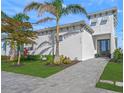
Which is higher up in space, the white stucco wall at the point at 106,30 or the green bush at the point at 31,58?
the white stucco wall at the point at 106,30


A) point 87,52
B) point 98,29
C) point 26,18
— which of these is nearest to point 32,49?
point 26,18

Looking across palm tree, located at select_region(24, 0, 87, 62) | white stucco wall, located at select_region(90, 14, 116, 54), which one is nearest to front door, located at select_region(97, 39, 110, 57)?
white stucco wall, located at select_region(90, 14, 116, 54)

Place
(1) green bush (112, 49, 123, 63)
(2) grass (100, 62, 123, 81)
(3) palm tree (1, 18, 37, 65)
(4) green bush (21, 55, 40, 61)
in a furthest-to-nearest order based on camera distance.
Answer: (4) green bush (21, 55, 40, 61), (1) green bush (112, 49, 123, 63), (3) palm tree (1, 18, 37, 65), (2) grass (100, 62, 123, 81)

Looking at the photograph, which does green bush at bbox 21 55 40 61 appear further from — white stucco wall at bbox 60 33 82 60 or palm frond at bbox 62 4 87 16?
palm frond at bbox 62 4 87 16

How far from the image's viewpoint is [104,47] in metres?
26.3

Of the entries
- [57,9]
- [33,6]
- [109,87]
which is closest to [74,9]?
[57,9]

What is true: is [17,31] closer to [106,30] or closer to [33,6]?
[33,6]

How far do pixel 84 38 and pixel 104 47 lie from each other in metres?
6.78

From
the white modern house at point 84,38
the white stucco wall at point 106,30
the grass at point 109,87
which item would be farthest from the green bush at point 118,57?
the grass at point 109,87

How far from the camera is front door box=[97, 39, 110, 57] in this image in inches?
1017

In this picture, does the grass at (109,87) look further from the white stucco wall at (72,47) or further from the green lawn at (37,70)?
the white stucco wall at (72,47)

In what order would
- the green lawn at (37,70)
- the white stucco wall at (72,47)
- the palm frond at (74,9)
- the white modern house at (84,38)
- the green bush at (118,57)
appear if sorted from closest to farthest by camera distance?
1. the green lawn at (37,70)
2. the palm frond at (74,9)
3. the green bush at (118,57)
4. the white stucco wall at (72,47)
5. the white modern house at (84,38)

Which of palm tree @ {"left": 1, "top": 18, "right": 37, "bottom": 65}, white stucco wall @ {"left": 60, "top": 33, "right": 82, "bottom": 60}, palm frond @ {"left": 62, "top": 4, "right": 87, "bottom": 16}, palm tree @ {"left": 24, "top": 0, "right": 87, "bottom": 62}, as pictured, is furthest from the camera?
white stucco wall @ {"left": 60, "top": 33, "right": 82, "bottom": 60}

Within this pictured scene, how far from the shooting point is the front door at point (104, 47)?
2582cm
